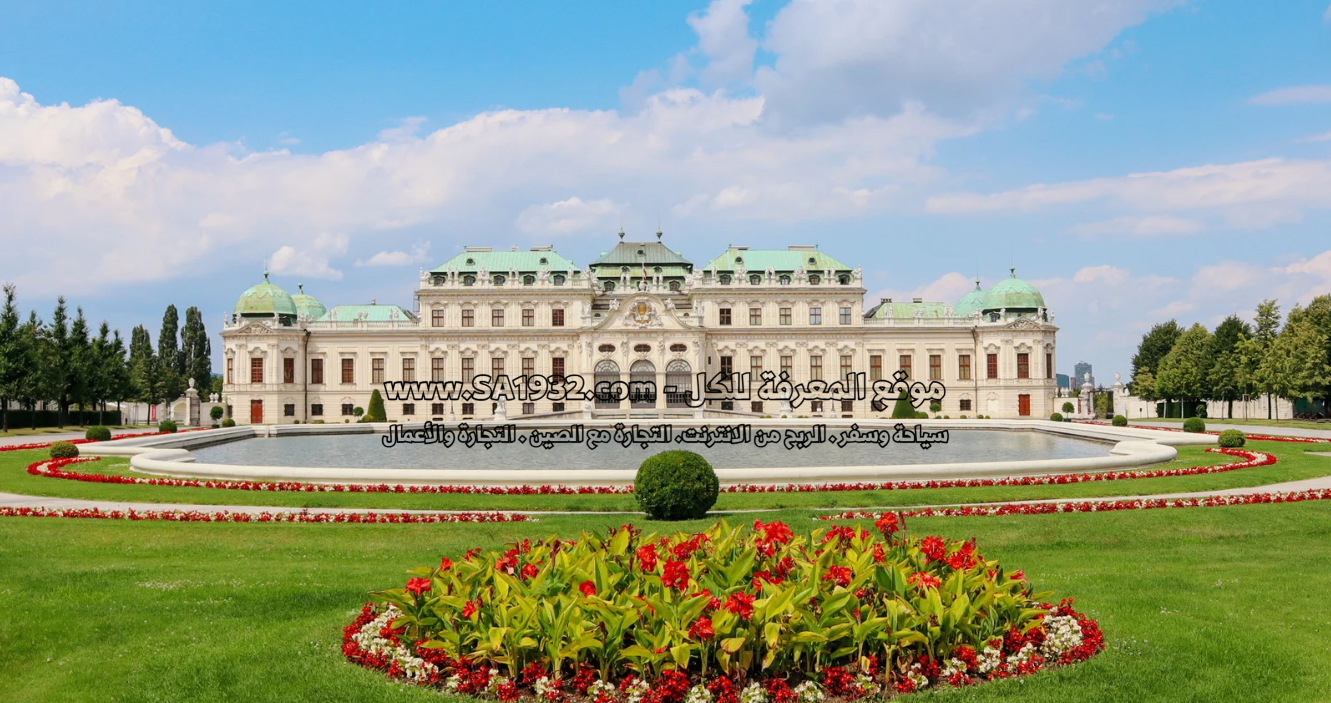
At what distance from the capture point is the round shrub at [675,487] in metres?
16.1

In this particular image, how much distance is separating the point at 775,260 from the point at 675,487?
59291 millimetres

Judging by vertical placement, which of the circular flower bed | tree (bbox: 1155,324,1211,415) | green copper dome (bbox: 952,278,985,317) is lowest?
the circular flower bed

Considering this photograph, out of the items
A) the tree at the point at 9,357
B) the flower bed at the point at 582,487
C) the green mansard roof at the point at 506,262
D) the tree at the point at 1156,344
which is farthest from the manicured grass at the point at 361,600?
the tree at the point at 1156,344

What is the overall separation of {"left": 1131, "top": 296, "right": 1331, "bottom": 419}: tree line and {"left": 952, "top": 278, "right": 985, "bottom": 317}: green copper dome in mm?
16119

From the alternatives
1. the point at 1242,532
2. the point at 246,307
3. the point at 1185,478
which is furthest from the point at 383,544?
the point at 246,307

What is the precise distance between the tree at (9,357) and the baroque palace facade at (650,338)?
579 inches

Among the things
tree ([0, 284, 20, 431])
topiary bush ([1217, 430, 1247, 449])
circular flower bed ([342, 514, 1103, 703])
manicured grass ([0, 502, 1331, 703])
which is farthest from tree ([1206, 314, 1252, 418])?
tree ([0, 284, 20, 431])

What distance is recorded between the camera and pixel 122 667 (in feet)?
25.3

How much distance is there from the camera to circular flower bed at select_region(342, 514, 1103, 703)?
22.3 feet

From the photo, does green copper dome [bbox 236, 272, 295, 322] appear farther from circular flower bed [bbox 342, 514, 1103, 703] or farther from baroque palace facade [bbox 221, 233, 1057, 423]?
circular flower bed [bbox 342, 514, 1103, 703]

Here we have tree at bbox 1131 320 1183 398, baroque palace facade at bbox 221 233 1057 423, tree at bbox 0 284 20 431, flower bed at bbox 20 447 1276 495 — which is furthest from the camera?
tree at bbox 1131 320 1183 398

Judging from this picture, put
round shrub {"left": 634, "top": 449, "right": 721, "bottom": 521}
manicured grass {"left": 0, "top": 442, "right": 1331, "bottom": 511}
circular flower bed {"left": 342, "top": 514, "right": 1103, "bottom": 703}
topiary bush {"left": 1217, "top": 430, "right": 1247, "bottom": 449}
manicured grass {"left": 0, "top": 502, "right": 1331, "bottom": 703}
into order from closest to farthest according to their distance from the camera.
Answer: circular flower bed {"left": 342, "top": 514, "right": 1103, "bottom": 703} → manicured grass {"left": 0, "top": 502, "right": 1331, "bottom": 703} → round shrub {"left": 634, "top": 449, "right": 721, "bottom": 521} → manicured grass {"left": 0, "top": 442, "right": 1331, "bottom": 511} → topiary bush {"left": 1217, "top": 430, "right": 1247, "bottom": 449}

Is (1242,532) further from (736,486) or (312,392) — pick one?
(312,392)

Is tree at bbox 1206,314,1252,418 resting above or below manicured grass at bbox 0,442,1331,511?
above
